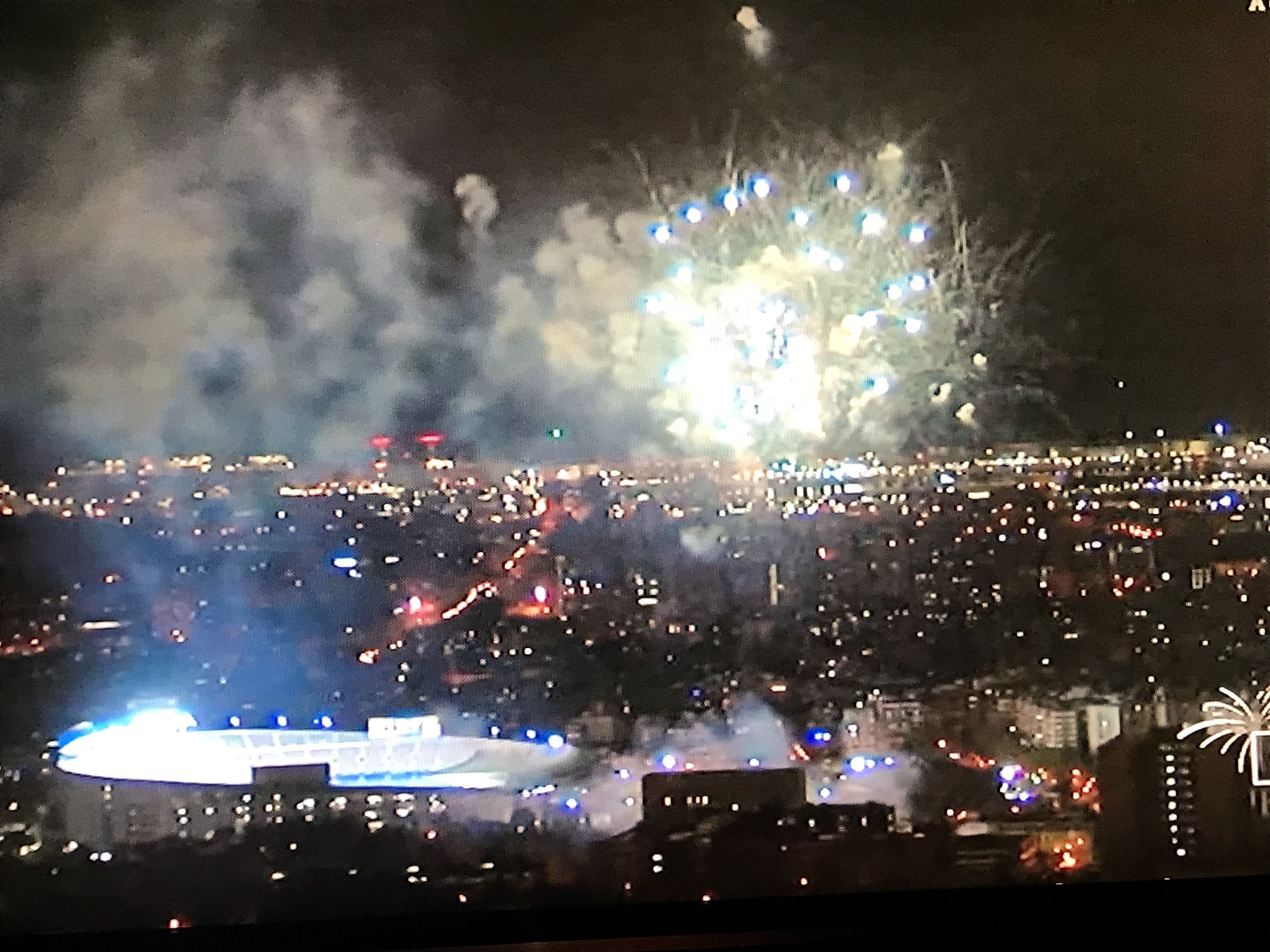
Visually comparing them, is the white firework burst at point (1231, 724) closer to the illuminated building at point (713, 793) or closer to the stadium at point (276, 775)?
the illuminated building at point (713, 793)

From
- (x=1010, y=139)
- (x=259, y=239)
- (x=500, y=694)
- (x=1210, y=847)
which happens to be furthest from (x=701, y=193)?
(x=1210, y=847)

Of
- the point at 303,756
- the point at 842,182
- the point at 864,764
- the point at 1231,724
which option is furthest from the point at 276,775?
the point at 1231,724

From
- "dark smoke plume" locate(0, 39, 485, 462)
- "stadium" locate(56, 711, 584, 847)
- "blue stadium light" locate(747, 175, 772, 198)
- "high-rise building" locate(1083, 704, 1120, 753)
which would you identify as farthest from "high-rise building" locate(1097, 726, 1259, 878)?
"dark smoke plume" locate(0, 39, 485, 462)

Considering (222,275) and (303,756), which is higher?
(222,275)

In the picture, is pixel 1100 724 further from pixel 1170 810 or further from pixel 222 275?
pixel 222 275

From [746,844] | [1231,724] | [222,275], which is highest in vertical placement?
[222,275]

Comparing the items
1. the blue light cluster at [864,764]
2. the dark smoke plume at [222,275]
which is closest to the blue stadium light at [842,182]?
the dark smoke plume at [222,275]

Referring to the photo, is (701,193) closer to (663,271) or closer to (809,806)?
(663,271)
